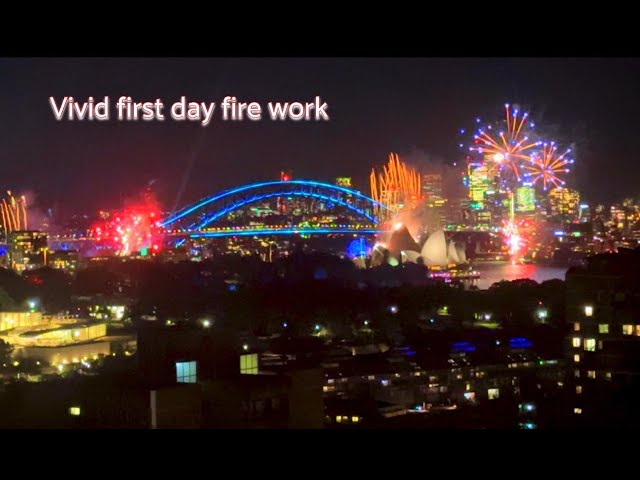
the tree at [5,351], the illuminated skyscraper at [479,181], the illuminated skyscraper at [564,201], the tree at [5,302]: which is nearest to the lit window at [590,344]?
the illuminated skyscraper at [564,201]

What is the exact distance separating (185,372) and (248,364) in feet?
1.44

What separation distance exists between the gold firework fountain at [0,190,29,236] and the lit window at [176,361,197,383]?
5.40m

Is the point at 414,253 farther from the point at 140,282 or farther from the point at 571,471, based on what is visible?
the point at 571,471

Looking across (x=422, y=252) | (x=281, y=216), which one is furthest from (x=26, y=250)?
(x=422, y=252)

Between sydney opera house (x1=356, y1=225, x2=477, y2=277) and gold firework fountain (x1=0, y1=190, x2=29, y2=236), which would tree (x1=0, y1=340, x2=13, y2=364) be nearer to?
gold firework fountain (x1=0, y1=190, x2=29, y2=236)

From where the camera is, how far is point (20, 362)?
5805 millimetres

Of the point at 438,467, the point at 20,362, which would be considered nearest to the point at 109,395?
the point at 438,467

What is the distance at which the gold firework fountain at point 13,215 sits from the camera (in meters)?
9.14

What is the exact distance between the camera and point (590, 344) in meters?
5.91

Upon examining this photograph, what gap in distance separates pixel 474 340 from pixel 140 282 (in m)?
5.60

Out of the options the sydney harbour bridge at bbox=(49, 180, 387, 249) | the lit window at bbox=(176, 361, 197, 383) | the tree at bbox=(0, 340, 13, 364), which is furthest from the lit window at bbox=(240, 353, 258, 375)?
the sydney harbour bridge at bbox=(49, 180, 387, 249)

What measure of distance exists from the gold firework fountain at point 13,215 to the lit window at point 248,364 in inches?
199

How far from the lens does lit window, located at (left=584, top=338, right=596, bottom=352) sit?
19.3ft
